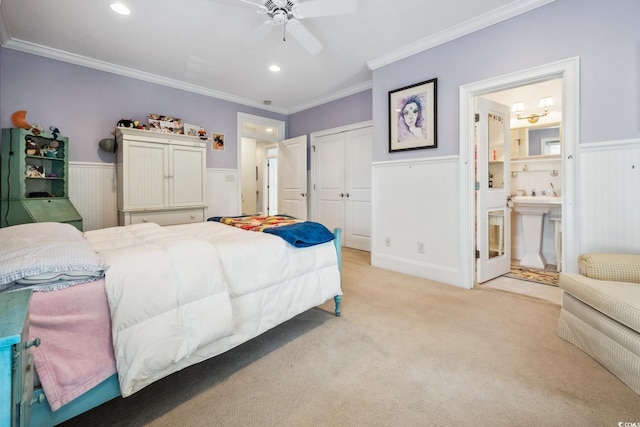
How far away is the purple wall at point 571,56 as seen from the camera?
2008mm

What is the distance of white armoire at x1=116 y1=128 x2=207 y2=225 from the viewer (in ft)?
10.8

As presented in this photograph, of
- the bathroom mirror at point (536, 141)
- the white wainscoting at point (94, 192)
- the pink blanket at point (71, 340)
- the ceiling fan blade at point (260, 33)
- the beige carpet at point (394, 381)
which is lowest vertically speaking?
the beige carpet at point (394, 381)

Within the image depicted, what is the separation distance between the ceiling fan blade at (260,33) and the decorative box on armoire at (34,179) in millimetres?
2294

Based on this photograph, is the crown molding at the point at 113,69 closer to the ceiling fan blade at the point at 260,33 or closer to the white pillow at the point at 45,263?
the ceiling fan blade at the point at 260,33

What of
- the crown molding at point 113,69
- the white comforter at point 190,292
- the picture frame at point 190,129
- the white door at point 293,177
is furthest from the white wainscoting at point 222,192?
the white comforter at point 190,292

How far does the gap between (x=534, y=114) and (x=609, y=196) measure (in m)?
2.31

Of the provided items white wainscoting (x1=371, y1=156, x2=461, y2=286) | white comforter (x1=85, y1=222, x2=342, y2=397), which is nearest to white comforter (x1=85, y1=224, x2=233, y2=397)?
white comforter (x1=85, y1=222, x2=342, y2=397)

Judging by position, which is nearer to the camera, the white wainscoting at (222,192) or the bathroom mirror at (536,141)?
the bathroom mirror at (536,141)

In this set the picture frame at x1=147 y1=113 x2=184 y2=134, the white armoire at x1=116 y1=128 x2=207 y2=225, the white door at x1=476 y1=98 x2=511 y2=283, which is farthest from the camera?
the picture frame at x1=147 y1=113 x2=184 y2=134

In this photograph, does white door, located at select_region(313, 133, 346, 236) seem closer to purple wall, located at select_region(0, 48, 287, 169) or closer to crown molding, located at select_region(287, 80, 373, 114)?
crown molding, located at select_region(287, 80, 373, 114)

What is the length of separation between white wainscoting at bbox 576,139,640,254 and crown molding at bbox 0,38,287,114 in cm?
452

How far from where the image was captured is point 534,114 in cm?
387

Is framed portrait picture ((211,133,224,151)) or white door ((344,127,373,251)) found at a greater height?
framed portrait picture ((211,133,224,151))

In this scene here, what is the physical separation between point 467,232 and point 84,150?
4.49 m
